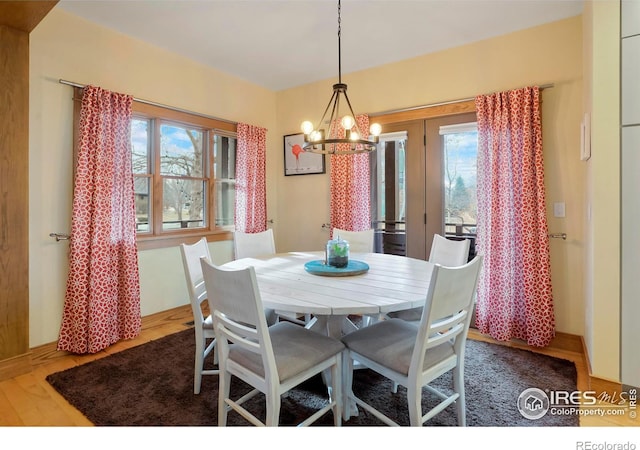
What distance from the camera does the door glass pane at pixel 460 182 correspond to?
3.23 metres

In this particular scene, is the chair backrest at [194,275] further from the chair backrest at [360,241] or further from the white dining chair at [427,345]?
the chair backrest at [360,241]

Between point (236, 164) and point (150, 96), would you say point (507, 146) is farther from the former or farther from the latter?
point (150, 96)

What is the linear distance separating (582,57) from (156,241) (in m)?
3.96

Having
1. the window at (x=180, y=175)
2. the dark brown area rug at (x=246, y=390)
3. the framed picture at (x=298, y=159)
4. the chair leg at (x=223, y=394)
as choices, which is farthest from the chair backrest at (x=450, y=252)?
the window at (x=180, y=175)

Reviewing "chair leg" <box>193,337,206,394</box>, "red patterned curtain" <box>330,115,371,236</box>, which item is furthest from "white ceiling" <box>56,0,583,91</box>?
"chair leg" <box>193,337,206,394</box>

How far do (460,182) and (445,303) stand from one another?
6.99 ft

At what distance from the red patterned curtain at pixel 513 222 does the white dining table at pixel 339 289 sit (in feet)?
3.23

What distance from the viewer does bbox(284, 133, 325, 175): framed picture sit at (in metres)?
4.21

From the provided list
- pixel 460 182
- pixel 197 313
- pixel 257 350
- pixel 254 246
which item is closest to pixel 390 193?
pixel 460 182

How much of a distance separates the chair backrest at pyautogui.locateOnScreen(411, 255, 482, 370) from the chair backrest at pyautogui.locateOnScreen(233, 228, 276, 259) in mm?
1889

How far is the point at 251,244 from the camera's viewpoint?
3.10m

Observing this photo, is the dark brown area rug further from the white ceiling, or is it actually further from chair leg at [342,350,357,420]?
the white ceiling

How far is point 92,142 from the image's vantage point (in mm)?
2658

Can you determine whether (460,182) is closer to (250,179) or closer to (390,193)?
(390,193)
